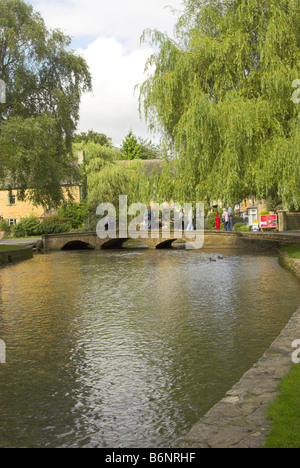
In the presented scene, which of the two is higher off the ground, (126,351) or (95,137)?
(95,137)

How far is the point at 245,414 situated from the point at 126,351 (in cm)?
380

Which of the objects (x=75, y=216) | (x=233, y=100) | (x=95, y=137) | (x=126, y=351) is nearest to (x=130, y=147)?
(x=95, y=137)

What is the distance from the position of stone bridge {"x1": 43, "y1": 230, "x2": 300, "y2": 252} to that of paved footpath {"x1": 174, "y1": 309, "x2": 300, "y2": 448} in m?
21.7

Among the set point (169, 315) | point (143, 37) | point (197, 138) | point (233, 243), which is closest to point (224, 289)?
point (169, 315)

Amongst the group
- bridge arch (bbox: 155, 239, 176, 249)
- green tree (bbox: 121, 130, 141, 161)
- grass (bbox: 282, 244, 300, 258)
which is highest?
green tree (bbox: 121, 130, 141, 161)

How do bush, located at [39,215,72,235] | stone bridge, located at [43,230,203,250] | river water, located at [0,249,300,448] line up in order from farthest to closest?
1. bush, located at [39,215,72,235]
2. stone bridge, located at [43,230,203,250]
3. river water, located at [0,249,300,448]

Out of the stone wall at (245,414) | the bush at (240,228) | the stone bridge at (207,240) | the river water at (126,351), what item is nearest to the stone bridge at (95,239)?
the stone bridge at (207,240)

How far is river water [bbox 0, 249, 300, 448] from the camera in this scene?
5410 millimetres

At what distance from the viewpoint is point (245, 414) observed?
467cm

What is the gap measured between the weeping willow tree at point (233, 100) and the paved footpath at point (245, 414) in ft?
43.9

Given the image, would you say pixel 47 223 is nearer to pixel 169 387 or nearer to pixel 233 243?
pixel 233 243

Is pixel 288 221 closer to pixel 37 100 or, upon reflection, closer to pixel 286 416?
pixel 37 100

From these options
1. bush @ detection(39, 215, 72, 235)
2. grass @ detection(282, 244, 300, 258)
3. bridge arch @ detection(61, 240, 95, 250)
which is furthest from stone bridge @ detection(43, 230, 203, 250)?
grass @ detection(282, 244, 300, 258)

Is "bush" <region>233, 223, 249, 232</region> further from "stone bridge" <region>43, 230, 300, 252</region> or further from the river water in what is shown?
the river water
